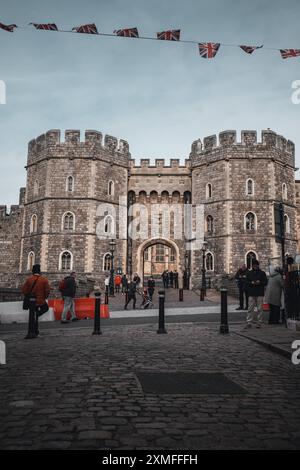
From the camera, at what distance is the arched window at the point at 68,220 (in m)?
28.0

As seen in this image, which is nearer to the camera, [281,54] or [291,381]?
[291,381]

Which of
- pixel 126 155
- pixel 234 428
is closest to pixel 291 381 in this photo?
pixel 234 428

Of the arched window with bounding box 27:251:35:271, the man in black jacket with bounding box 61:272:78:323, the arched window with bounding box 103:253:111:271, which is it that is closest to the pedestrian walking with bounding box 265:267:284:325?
the man in black jacket with bounding box 61:272:78:323

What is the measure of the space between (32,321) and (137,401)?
5.12 m

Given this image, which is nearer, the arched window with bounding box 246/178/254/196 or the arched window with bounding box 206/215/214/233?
the arched window with bounding box 246/178/254/196

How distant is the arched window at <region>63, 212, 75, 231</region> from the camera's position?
91.9 ft

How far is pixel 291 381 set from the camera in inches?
195

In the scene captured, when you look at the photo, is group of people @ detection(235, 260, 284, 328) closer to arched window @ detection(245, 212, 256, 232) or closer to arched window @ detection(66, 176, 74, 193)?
arched window @ detection(245, 212, 256, 232)

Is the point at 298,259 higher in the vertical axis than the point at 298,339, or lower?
higher

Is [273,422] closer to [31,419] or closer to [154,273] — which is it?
[31,419]

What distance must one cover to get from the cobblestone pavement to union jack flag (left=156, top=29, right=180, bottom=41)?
719cm

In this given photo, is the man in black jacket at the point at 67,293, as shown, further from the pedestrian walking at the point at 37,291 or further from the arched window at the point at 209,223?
the arched window at the point at 209,223

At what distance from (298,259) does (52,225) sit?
20.9m

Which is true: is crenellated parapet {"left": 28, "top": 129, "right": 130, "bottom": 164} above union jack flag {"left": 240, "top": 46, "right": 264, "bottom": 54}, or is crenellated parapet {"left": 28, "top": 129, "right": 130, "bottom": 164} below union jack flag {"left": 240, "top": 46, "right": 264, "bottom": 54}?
above
